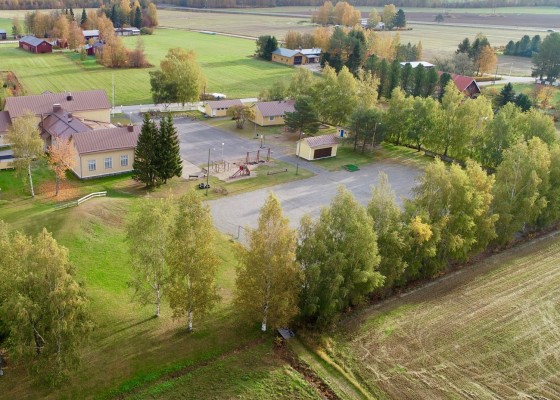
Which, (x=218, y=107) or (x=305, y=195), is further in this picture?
(x=218, y=107)

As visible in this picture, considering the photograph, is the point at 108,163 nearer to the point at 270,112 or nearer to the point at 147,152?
the point at 147,152

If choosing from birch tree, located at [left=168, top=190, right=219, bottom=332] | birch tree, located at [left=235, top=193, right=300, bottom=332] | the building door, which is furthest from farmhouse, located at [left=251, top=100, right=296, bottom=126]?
birch tree, located at [left=168, top=190, right=219, bottom=332]

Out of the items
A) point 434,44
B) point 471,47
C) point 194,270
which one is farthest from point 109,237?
point 434,44

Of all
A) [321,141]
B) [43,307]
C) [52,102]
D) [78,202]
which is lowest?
[78,202]

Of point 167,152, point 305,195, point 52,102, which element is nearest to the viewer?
point 167,152

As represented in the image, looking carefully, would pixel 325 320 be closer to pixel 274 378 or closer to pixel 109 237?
pixel 274 378

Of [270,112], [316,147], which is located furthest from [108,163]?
[270,112]

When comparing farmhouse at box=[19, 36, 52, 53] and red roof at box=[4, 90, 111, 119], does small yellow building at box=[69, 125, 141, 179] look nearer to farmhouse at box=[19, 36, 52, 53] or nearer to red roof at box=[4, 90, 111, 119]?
red roof at box=[4, 90, 111, 119]
